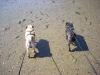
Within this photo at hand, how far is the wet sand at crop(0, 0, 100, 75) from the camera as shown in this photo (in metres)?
6.80

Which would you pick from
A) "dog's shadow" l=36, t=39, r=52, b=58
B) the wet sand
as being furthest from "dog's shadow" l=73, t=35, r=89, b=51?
"dog's shadow" l=36, t=39, r=52, b=58

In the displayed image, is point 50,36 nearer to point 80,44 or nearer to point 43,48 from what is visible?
point 43,48

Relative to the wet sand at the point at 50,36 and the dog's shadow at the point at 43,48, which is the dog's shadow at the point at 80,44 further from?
the dog's shadow at the point at 43,48

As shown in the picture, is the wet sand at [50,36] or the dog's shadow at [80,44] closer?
the wet sand at [50,36]

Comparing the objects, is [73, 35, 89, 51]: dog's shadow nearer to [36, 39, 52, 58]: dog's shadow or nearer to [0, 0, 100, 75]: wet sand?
[0, 0, 100, 75]: wet sand

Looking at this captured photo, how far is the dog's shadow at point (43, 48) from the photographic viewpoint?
23.9 ft

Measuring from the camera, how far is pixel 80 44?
7785 millimetres

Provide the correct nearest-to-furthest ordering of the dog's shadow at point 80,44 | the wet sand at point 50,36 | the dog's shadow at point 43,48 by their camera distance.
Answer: the wet sand at point 50,36, the dog's shadow at point 43,48, the dog's shadow at point 80,44

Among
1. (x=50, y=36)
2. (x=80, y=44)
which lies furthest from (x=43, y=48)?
(x=80, y=44)

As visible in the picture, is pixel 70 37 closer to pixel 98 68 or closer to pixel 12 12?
pixel 98 68

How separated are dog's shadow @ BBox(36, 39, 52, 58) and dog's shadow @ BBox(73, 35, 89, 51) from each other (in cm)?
95

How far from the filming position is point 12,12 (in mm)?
9797

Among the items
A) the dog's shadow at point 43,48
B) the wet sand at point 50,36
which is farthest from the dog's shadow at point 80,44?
the dog's shadow at point 43,48

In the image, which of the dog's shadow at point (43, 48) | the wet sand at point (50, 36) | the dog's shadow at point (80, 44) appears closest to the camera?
the wet sand at point (50, 36)
